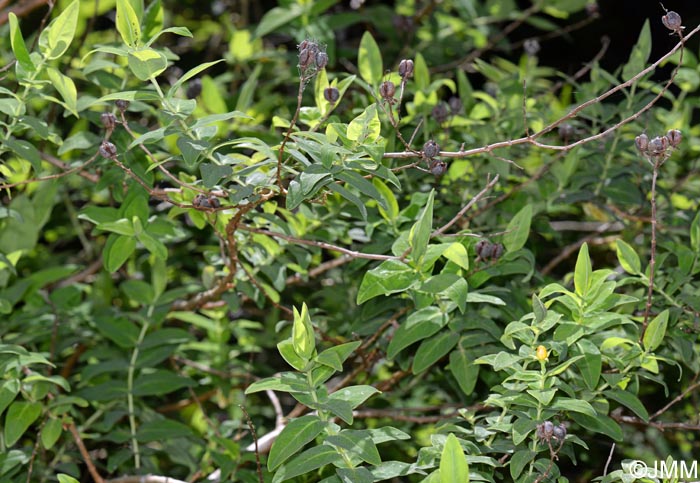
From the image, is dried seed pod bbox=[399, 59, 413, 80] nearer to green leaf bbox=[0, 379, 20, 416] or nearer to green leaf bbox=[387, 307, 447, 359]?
green leaf bbox=[387, 307, 447, 359]

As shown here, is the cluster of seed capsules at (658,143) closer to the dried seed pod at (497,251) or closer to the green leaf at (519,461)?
the dried seed pod at (497,251)

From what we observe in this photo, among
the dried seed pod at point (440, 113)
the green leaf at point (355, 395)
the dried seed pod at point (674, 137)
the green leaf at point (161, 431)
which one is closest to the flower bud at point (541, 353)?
the green leaf at point (355, 395)

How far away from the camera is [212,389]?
2012 mm

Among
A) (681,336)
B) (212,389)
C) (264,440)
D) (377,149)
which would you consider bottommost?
(212,389)

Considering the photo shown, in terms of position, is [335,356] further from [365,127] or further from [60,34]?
[60,34]

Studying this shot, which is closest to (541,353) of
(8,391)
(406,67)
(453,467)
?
(453,467)

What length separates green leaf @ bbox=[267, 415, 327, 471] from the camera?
1146 mm

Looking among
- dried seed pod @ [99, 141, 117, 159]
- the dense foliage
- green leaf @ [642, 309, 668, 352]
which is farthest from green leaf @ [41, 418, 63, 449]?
green leaf @ [642, 309, 668, 352]

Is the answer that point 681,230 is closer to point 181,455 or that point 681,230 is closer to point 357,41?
point 181,455

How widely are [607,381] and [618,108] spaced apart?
2.14 ft

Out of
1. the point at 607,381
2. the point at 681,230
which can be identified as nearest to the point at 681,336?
the point at 607,381

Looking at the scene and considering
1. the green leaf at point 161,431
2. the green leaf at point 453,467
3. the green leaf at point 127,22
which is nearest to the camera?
the green leaf at point 453,467

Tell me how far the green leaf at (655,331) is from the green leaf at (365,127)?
487mm

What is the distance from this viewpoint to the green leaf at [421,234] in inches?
48.4
